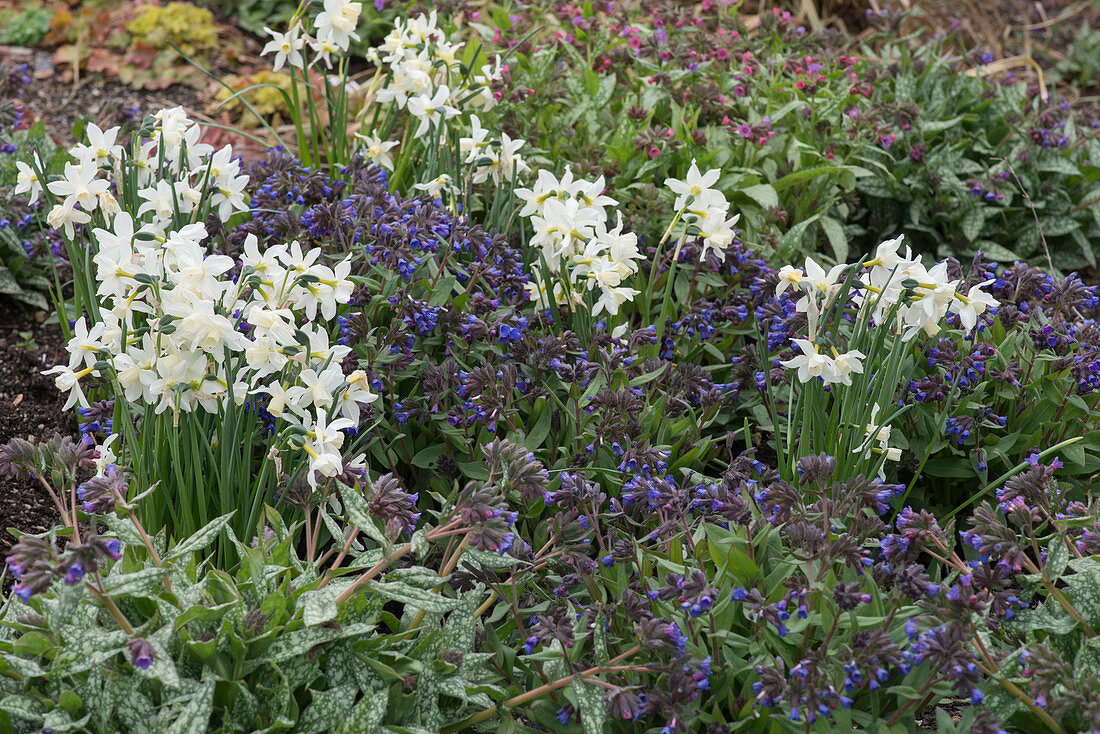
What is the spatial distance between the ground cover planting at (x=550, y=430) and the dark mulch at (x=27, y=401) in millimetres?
23

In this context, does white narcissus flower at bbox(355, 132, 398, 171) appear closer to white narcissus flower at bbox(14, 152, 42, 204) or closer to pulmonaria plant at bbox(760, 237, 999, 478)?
white narcissus flower at bbox(14, 152, 42, 204)

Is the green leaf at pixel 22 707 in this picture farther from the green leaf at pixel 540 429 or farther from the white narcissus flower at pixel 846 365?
the white narcissus flower at pixel 846 365

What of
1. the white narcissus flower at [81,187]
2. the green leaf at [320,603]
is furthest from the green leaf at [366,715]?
the white narcissus flower at [81,187]

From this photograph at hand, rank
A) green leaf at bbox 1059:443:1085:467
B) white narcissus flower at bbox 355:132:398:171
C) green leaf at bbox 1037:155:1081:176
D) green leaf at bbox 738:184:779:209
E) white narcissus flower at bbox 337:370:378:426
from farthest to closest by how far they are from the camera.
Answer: green leaf at bbox 1037:155:1081:176 < green leaf at bbox 738:184:779:209 < white narcissus flower at bbox 355:132:398:171 < green leaf at bbox 1059:443:1085:467 < white narcissus flower at bbox 337:370:378:426

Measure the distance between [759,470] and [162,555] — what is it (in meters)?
1.40

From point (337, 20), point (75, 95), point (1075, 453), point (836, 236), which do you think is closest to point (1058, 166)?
point (836, 236)

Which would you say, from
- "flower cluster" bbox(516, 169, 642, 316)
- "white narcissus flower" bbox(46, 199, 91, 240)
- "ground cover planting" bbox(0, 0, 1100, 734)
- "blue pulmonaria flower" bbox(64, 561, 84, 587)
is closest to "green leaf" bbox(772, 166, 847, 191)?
"ground cover planting" bbox(0, 0, 1100, 734)

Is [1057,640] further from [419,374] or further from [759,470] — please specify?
[419,374]

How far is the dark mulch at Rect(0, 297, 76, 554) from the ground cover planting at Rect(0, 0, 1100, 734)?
0.08ft

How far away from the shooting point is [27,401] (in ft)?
9.44

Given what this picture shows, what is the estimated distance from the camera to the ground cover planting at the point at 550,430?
1661 mm

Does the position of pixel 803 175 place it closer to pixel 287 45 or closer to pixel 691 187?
pixel 691 187

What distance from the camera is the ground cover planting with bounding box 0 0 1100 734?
65.4 inches

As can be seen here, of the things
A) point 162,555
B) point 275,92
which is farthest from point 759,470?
point 275,92
